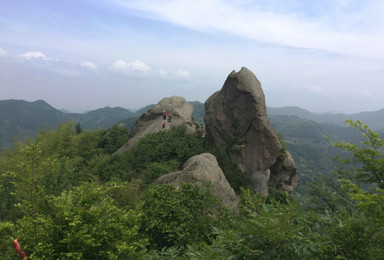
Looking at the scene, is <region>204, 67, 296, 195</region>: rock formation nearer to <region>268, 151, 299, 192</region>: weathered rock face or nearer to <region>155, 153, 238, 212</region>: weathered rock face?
<region>268, 151, 299, 192</region>: weathered rock face

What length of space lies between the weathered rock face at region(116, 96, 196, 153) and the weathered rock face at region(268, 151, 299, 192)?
10.7 meters

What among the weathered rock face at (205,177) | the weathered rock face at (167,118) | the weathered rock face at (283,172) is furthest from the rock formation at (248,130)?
the weathered rock face at (205,177)

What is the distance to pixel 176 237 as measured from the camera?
25.9ft

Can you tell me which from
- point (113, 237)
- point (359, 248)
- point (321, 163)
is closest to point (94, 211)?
point (113, 237)

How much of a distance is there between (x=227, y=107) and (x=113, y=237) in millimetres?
19410

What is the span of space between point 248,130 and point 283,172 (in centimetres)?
782

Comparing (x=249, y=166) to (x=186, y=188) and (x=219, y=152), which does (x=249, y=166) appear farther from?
(x=186, y=188)

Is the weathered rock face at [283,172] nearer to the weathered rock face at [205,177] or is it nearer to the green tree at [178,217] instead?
the weathered rock face at [205,177]

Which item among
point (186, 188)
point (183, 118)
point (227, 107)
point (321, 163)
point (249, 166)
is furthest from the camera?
point (321, 163)

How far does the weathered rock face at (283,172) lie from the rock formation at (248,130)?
309 cm

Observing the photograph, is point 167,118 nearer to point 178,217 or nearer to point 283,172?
point 283,172

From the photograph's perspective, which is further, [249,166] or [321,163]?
[321,163]

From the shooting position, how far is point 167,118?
3008cm

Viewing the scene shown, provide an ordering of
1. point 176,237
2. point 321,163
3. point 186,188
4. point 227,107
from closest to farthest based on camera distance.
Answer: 1. point 176,237
2. point 186,188
3. point 227,107
4. point 321,163
